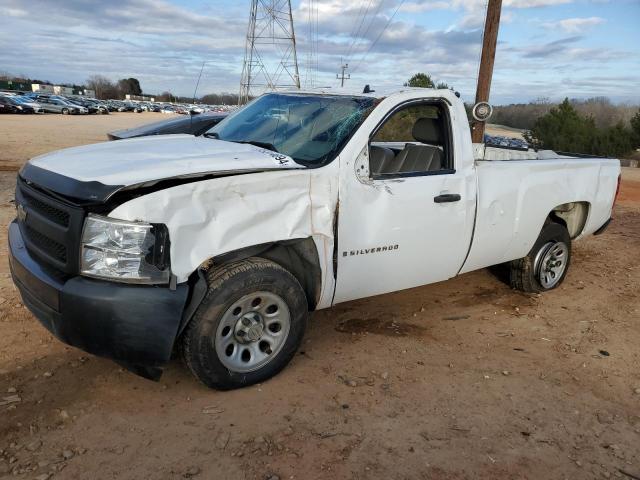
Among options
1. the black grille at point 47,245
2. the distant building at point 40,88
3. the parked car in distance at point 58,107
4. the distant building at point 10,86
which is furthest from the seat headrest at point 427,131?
the distant building at point 40,88

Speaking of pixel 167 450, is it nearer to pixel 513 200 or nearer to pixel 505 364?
pixel 505 364

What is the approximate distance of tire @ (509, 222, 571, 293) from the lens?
5.36m

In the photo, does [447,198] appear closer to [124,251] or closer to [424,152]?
[424,152]

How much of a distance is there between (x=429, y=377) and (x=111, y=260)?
89.6 inches

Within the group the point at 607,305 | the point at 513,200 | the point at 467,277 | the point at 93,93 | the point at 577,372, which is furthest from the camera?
the point at 93,93

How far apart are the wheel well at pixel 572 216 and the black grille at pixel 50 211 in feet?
14.9

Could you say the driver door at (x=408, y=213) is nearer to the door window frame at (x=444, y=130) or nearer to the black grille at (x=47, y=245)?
the door window frame at (x=444, y=130)

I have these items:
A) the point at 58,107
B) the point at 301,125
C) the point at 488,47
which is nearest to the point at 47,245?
the point at 301,125

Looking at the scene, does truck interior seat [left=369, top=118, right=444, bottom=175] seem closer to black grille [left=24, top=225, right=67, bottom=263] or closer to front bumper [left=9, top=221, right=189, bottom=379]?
front bumper [left=9, top=221, right=189, bottom=379]

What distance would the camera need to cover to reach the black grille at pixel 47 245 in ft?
9.62

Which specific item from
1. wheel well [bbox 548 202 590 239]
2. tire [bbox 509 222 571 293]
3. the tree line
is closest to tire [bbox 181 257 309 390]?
tire [bbox 509 222 571 293]

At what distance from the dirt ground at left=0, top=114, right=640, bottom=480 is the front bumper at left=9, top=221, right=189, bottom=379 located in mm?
459

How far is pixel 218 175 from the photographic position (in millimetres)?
3039

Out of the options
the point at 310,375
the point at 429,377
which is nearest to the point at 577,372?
the point at 429,377
